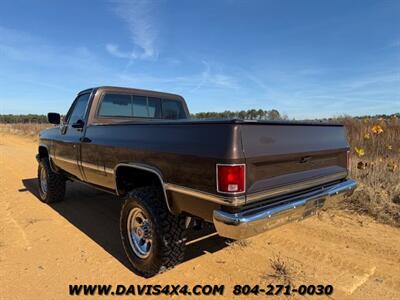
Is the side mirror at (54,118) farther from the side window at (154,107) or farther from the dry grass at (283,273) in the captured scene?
the dry grass at (283,273)

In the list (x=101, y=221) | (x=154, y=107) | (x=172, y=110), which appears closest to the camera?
(x=101, y=221)

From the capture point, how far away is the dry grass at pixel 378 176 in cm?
498

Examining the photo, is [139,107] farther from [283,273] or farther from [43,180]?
[283,273]

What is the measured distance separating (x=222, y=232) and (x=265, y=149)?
30.3 inches

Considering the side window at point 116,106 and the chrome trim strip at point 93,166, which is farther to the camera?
the side window at point 116,106

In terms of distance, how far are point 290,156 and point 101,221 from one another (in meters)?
3.35

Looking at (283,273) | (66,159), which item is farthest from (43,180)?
(283,273)

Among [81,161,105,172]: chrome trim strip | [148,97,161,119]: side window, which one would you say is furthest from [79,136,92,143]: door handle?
[148,97,161,119]: side window

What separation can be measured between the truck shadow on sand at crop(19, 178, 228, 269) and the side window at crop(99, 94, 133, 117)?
Result: 167cm

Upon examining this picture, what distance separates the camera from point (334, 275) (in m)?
3.31

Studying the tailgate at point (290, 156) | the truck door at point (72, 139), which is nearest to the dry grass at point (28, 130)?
the truck door at point (72, 139)

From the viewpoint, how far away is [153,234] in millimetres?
3277

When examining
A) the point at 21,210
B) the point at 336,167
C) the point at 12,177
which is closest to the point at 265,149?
the point at 336,167

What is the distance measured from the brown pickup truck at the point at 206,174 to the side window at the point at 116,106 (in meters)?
0.10
